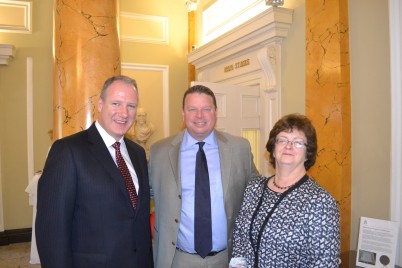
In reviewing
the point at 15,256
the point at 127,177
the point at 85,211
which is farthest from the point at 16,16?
the point at 85,211

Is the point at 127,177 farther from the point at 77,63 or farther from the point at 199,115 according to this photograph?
the point at 77,63

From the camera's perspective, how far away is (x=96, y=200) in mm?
1520

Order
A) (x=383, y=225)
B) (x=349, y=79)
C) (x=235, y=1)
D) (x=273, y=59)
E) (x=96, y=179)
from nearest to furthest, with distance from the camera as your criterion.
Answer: (x=96, y=179)
(x=383, y=225)
(x=349, y=79)
(x=273, y=59)
(x=235, y=1)

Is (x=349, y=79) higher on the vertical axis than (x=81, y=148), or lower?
higher

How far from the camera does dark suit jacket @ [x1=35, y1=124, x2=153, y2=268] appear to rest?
1.43 meters

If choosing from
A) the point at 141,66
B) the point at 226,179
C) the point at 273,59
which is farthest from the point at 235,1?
the point at 226,179

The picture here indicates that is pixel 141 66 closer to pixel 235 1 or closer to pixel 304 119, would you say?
pixel 235 1

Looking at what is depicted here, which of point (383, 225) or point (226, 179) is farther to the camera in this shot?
point (383, 225)

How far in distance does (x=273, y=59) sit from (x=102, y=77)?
2.16 meters

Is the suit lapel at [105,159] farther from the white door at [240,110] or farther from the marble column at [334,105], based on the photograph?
the white door at [240,110]

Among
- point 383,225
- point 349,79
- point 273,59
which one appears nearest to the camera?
point 383,225

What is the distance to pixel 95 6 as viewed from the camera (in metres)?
2.06

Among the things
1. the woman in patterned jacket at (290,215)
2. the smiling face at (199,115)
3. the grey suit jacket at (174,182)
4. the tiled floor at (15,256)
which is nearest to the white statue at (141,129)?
the tiled floor at (15,256)

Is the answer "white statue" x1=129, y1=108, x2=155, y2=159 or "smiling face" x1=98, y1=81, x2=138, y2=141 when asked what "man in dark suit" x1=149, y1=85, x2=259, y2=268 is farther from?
"white statue" x1=129, y1=108, x2=155, y2=159
